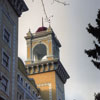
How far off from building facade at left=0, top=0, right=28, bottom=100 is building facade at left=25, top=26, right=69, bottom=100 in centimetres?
1905

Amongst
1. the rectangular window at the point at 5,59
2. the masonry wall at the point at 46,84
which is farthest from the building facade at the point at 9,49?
the masonry wall at the point at 46,84

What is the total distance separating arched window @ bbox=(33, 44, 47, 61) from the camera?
202ft

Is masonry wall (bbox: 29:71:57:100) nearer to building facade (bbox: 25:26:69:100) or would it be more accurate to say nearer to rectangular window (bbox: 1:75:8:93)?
building facade (bbox: 25:26:69:100)

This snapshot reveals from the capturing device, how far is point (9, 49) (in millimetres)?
34906

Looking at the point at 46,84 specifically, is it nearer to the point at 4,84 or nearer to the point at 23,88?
the point at 23,88

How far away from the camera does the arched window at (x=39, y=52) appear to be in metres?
61.7

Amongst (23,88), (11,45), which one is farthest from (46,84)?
(11,45)

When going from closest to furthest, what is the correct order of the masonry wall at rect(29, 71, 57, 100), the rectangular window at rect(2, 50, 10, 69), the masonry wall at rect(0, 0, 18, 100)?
the masonry wall at rect(0, 0, 18, 100) → the rectangular window at rect(2, 50, 10, 69) → the masonry wall at rect(29, 71, 57, 100)

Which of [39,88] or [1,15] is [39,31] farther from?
[1,15]

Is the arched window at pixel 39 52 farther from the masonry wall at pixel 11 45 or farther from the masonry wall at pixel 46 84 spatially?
the masonry wall at pixel 11 45

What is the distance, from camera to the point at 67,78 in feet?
205

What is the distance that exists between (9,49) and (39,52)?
28279 millimetres

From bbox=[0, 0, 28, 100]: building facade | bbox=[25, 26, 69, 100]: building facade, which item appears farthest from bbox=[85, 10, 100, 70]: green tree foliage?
bbox=[25, 26, 69, 100]: building facade

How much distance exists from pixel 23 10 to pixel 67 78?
2500 cm
